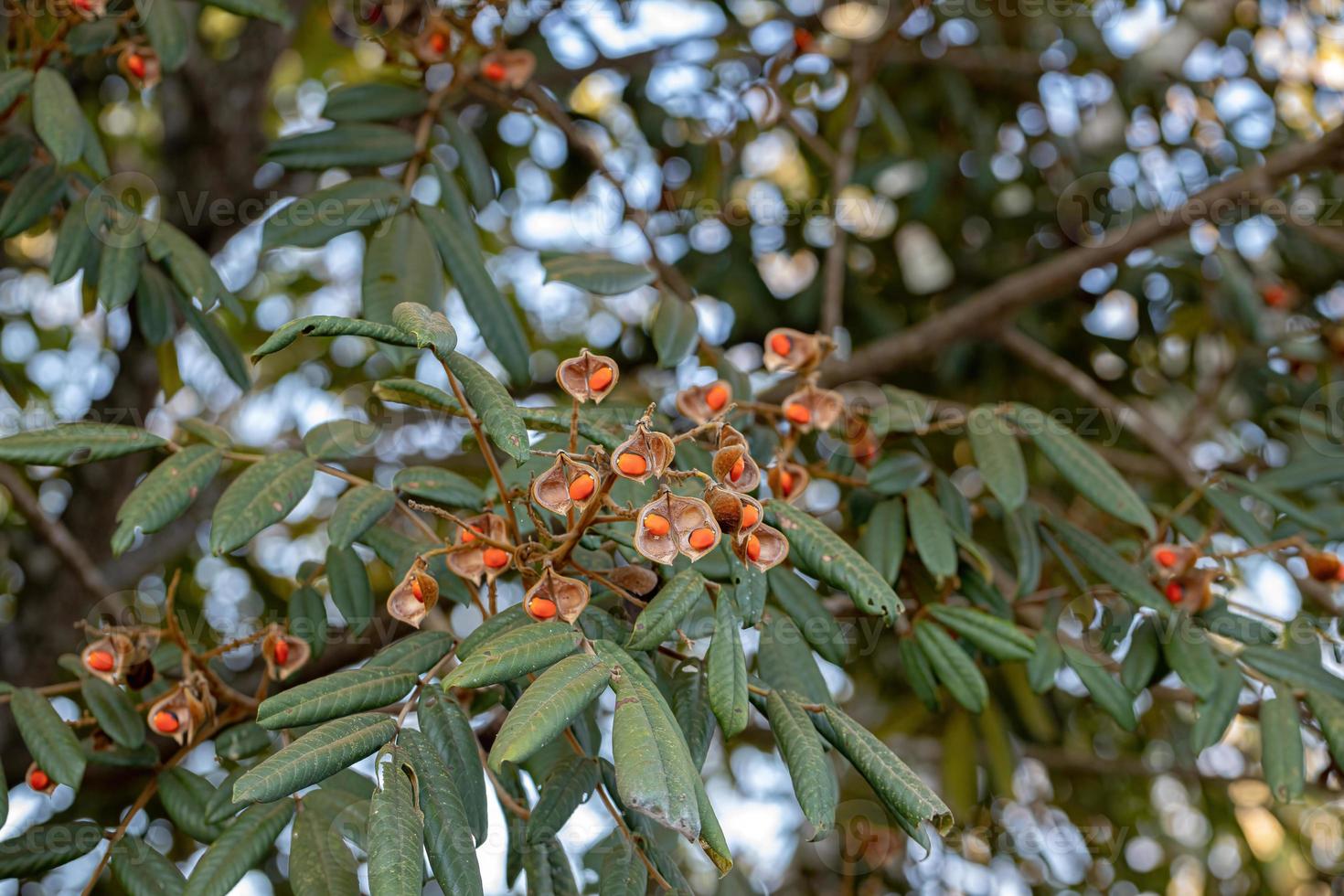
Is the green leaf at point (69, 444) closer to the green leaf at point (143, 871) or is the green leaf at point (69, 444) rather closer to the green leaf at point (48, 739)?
the green leaf at point (48, 739)

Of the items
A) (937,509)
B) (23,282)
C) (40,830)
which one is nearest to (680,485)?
(937,509)

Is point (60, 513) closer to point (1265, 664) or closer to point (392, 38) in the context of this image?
point (392, 38)

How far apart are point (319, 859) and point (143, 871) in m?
0.16

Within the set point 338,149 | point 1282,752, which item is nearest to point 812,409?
point 1282,752

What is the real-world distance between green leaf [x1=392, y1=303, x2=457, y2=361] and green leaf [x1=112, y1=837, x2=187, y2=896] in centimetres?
48

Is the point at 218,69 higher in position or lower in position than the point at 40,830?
higher

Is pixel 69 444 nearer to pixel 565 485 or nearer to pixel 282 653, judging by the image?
pixel 282 653

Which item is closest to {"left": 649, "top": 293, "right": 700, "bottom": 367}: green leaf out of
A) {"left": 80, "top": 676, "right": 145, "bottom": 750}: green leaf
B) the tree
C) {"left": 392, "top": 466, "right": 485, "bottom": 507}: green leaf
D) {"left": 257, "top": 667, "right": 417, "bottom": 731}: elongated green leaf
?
the tree

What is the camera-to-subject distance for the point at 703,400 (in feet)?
3.52

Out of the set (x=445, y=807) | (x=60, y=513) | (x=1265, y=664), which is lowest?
(x=60, y=513)

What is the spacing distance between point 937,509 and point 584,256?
44 centimetres

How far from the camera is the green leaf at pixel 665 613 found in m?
0.75

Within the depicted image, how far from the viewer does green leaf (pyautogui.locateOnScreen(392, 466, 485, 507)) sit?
97 cm

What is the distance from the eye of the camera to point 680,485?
793 millimetres
